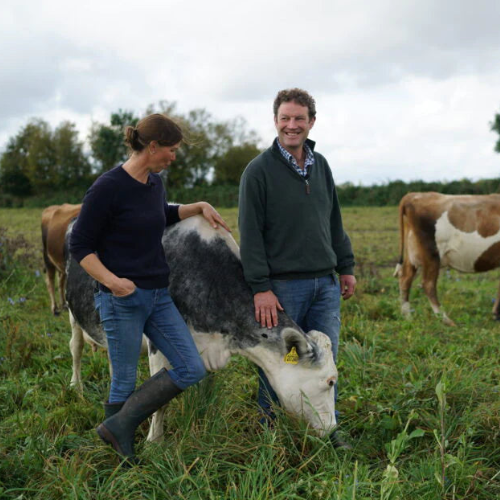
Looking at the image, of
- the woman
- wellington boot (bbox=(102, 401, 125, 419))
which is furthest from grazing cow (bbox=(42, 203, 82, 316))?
the woman

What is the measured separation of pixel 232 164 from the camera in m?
40.0

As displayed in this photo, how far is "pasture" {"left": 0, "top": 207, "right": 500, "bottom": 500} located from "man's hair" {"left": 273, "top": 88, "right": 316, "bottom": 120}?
68.5 inches

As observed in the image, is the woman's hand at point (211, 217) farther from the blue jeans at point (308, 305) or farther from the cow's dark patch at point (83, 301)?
the cow's dark patch at point (83, 301)

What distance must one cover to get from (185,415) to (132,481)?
0.60 meters

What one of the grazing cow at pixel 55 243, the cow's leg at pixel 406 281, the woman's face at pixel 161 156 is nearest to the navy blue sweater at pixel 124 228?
the woman's face at pixel 161 156

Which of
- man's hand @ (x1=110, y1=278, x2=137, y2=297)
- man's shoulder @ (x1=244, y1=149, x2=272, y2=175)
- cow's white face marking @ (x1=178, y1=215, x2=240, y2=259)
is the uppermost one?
man's shoulder @ (x1=244, y1=149, x2=272, y2=175)

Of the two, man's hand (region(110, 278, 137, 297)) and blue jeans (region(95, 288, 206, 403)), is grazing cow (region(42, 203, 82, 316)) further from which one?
man's hand (region(110, 278, 137, 297))

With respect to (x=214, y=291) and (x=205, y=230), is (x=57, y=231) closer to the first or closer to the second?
(x=205, y=230)

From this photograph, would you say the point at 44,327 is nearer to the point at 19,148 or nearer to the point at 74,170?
the point at 74,170

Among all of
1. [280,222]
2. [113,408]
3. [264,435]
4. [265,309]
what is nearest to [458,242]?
[280,222]

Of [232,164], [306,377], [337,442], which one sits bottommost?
[337,442]

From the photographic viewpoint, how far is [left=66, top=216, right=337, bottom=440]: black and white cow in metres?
3.06

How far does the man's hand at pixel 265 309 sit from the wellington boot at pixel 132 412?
0.60 meters

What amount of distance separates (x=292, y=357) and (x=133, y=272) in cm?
99
